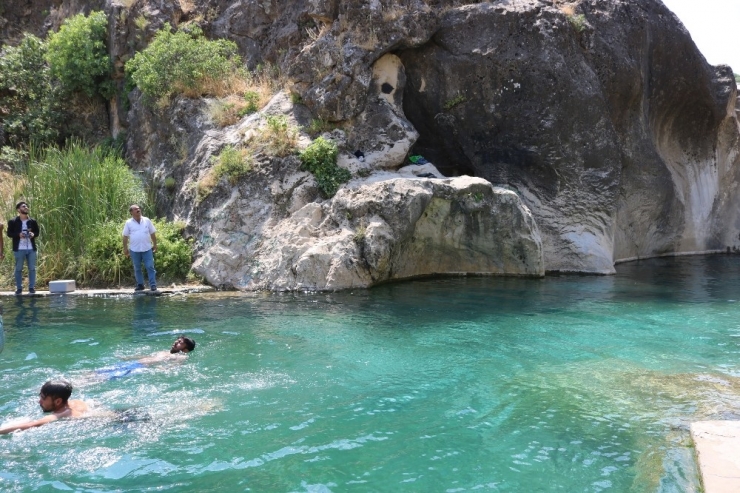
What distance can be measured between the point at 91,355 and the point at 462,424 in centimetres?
470

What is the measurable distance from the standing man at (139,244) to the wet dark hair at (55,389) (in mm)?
6489

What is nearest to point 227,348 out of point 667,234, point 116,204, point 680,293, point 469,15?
point 116,204

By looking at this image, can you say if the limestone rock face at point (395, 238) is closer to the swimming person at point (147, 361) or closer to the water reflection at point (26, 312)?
the water reflection at point (26, 312)

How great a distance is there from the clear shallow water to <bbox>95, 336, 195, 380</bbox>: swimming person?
0.17 metres

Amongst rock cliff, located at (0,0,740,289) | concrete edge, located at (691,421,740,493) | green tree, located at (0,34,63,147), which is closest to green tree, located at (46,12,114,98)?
rock cliff, located at (0,0,740,289)

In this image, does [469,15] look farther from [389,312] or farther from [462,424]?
[462,424]

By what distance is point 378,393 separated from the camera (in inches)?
255

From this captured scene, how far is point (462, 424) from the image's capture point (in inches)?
223

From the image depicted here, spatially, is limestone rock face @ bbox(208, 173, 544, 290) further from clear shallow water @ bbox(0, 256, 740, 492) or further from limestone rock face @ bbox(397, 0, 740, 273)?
limestone rock face @ bbox(397, 0, 740, 273)

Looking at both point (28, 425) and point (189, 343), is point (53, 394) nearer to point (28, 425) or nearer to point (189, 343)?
point (28, 425)

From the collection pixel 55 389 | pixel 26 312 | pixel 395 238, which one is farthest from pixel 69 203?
pixel 55 389

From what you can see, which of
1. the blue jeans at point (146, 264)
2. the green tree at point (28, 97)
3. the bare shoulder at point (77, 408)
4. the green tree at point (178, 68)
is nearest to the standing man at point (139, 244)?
the blue jeans at point (146, 264)

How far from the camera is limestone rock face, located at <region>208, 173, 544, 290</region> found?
40.8 feet

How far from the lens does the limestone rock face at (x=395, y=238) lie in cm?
1242
